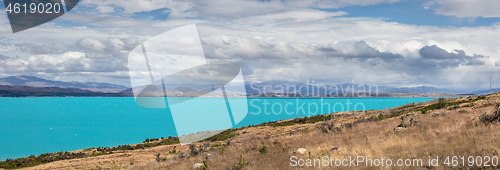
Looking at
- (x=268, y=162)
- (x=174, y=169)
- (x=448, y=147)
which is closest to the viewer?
(x=448, y=147)

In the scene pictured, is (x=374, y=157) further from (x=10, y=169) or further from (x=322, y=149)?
(x=10, y=169)

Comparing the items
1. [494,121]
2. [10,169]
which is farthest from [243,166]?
[10,169]

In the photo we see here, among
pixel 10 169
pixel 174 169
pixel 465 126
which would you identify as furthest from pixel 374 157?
pixel 10 169

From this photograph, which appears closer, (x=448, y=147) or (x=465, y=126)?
(x=448, y=147)

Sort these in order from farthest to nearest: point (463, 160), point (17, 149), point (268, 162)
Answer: point (17, 149) < point (268, 162) < point (463, 160)

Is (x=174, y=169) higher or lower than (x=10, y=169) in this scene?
higher

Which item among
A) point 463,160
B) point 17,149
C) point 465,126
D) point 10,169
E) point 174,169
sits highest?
point 463,160

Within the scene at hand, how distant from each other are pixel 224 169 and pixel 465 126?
12.3 meters

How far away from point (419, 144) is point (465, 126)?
4617mm

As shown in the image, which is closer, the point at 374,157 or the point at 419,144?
the point at 374,157

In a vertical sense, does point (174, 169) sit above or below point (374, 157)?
below

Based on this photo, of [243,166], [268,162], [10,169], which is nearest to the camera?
[243,166]

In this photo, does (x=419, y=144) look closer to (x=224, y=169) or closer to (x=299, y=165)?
(x=299, y=165)

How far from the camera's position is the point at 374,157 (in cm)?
1270
